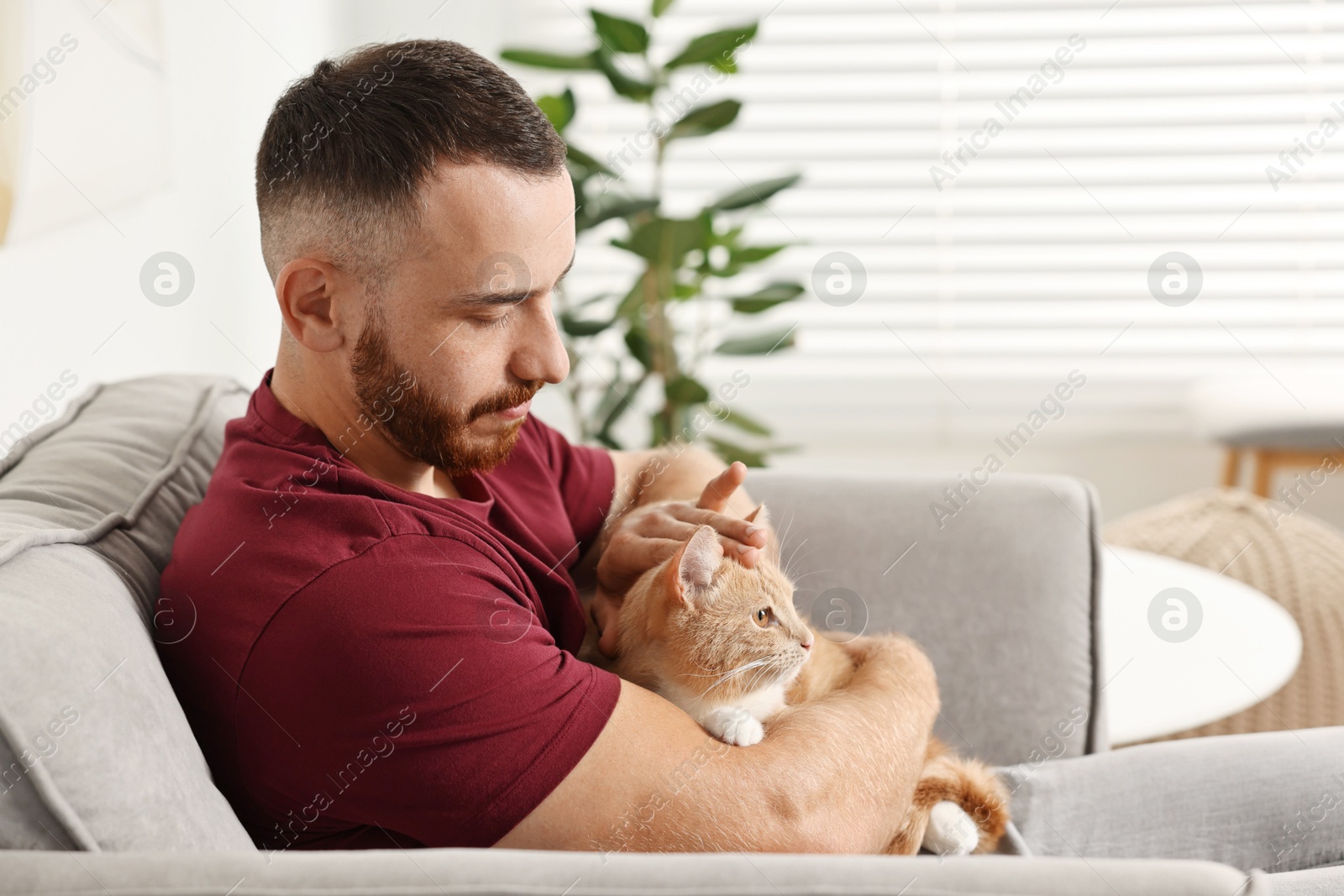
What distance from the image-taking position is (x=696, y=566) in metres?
1.12

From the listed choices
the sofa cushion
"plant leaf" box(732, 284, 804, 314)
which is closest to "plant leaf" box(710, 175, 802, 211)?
"plant leaf" box(732, 284, 804, 314)

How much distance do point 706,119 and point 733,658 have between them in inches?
63.1

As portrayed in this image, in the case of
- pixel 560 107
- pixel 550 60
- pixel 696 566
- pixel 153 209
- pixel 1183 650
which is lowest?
pixel 1183 650

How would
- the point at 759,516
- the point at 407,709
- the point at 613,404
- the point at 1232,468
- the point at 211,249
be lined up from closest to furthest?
1. the point at 407,709
2. the point at 759,516
3. the point at 211,249
4. the point at 613,404
5. the point at 1232,468

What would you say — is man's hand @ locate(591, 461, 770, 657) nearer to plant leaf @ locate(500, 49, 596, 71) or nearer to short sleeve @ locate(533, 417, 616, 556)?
short sleeve @ locate(533, 417, 616, 556)

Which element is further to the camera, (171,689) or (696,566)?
(696,566)

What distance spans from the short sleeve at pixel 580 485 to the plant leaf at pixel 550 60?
4.11 ft

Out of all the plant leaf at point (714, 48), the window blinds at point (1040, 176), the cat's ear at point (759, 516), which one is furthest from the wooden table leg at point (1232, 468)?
the cat's ear at point (759, 516)

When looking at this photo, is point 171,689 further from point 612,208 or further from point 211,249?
point 612,208

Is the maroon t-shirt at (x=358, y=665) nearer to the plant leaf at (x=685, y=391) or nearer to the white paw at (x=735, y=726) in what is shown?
the white paw at (x=735, y=726)

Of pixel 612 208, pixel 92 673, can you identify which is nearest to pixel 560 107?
pixel 612 208

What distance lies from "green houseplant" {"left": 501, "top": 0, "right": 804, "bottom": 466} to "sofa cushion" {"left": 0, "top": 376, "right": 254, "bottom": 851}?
134 centimetres

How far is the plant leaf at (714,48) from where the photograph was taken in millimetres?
2271

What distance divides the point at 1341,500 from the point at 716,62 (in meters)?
2.45
